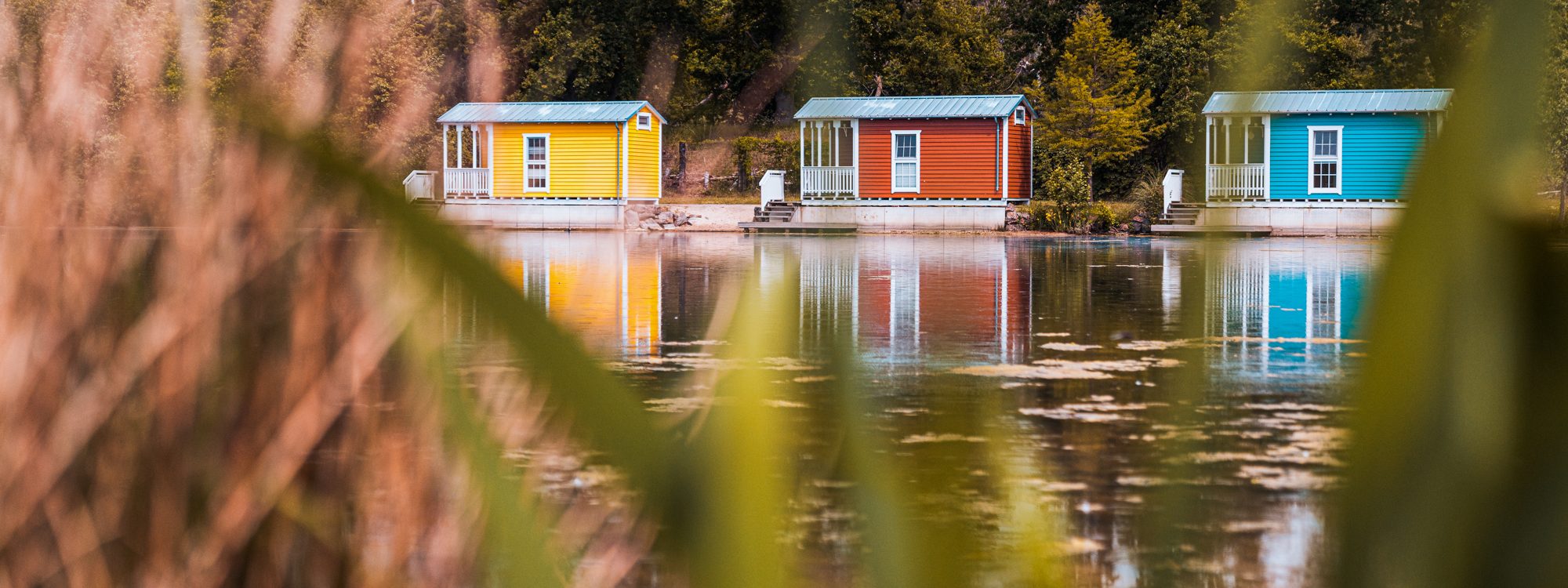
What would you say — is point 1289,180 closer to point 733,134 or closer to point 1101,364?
point 733,134

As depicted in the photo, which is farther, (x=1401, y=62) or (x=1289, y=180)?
(x=1289, y=180)

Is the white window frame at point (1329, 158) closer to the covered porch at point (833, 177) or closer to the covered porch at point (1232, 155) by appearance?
the covered porch at point (833, 177)

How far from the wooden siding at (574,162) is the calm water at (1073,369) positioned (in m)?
12.2

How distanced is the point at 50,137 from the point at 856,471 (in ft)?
8.09

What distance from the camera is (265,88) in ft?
1.07

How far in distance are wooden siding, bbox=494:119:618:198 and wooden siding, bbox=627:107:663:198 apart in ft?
2.17

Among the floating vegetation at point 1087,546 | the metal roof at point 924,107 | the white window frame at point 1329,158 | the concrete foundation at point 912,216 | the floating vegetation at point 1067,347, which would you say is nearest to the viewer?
the floating vegetation at point 1087,546

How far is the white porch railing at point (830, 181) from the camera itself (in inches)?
1330

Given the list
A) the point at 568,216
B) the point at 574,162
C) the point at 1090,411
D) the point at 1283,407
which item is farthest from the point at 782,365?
the point at 574,162

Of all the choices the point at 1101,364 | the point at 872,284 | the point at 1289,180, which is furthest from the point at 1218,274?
the point at 1289,180

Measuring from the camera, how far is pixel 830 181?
33844 millimetres

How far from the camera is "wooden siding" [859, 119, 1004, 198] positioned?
33219 mm

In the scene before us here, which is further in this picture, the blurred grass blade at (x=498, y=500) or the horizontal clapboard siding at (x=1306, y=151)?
the horizontal clapboard siding at (x=1306, y=151)

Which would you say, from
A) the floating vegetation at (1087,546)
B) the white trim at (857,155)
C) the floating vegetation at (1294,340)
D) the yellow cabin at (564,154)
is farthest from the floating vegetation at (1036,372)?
the yellow cabin at (564,154)
